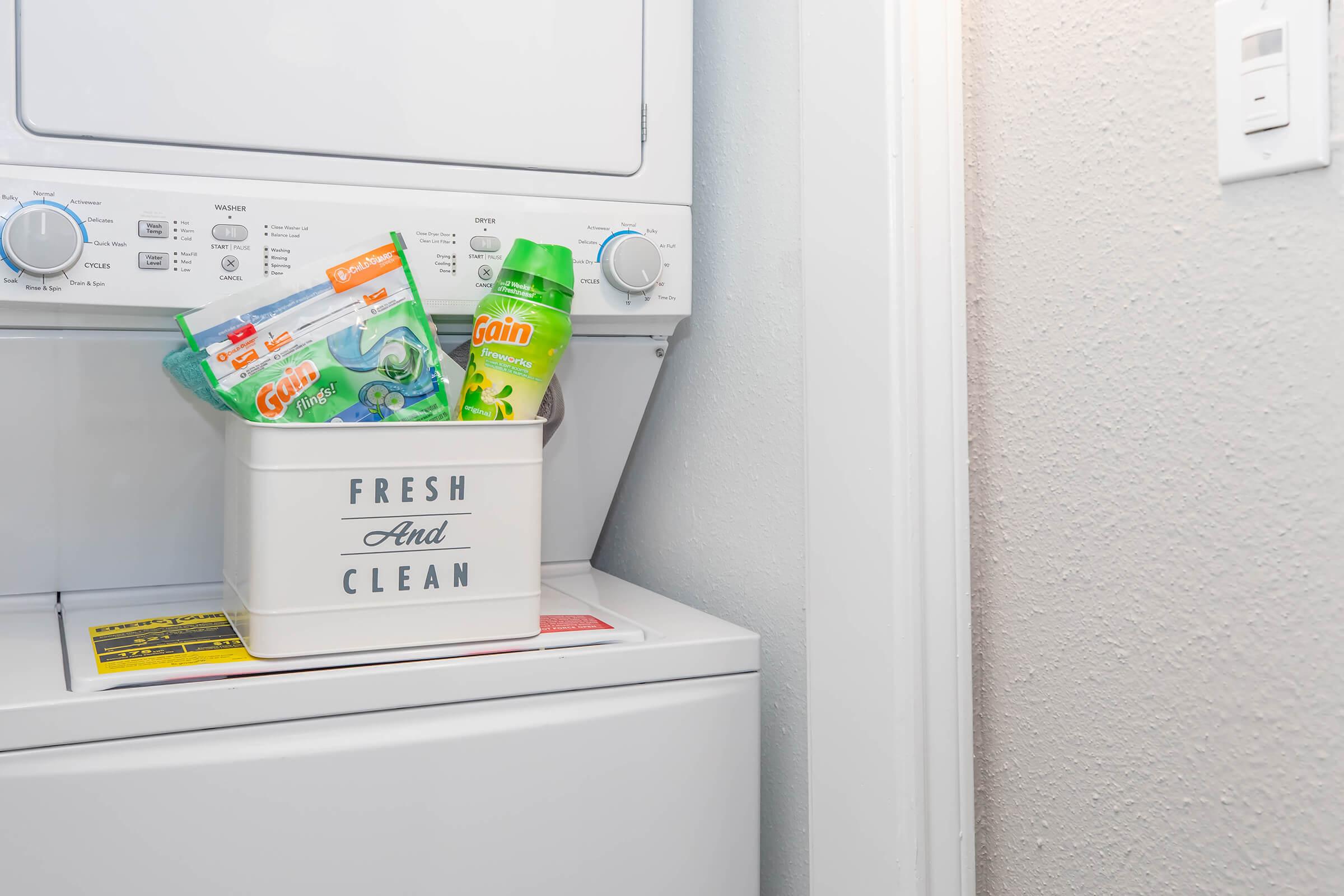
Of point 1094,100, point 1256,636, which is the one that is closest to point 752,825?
point 1256,636

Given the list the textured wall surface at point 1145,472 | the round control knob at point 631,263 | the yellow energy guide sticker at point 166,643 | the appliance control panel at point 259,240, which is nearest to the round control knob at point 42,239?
the appliance control panel at point 259,240

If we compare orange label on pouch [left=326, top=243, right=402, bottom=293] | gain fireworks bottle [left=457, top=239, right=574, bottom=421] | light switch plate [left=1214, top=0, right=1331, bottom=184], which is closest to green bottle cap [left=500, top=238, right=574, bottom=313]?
gain fireworks bottle [left=457, top=239, right=574, bottom=421]

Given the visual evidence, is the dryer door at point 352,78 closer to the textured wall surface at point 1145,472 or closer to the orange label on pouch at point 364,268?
the orange label on pouch at point 364,268

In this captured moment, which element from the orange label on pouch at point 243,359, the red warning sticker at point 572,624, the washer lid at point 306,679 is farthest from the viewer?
the red warning sticker at point 572,624

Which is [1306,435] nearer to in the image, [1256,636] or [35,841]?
[1256,636]

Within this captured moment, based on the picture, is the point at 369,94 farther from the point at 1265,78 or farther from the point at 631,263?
the point at 1265,78

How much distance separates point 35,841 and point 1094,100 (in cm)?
87

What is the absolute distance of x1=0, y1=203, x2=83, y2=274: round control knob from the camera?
79 cm

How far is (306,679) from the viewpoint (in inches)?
29.3

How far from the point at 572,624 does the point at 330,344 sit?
1.08ft

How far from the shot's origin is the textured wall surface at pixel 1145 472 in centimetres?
57

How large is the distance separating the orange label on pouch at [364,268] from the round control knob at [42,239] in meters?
0.21

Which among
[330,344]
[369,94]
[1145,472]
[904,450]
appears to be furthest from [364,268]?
[1145,472]

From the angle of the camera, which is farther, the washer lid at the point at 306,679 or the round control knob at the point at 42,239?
the round control knob at the point at 42,239
